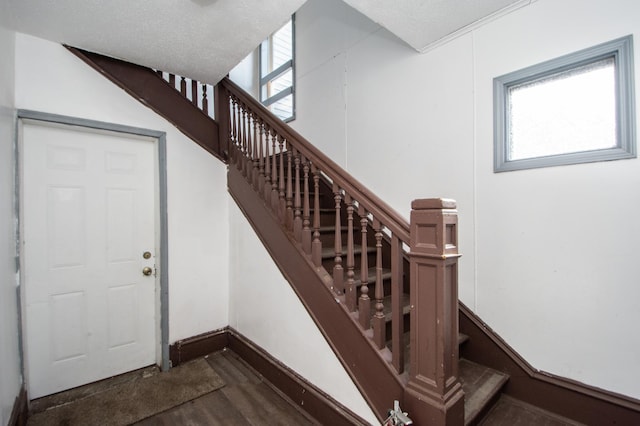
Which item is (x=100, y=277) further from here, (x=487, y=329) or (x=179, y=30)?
(x=487, y=329)

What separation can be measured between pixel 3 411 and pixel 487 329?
273 cm

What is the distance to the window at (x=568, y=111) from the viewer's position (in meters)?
1.46

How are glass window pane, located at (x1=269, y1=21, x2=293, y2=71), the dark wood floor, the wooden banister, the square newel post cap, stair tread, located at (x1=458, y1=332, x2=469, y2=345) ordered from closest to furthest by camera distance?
the square newel post cap < the wooden banister < the dark wood floor < stair tread, located at (x1=458, y1=332, x2=469, y2=345) < glass window pane, located at (x1=269, y1=21, x2=293, y2=71)

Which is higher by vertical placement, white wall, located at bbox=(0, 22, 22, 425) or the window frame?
the window frame

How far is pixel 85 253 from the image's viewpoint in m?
2.18

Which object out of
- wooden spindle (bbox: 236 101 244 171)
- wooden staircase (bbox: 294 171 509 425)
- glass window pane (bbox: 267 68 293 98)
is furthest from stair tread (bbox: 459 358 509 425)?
glass window pane (bbox: 267 68 293 98)

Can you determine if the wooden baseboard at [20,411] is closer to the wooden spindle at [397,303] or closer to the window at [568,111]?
the wooden spindle at [397,303]

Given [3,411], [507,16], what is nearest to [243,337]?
[3,411]

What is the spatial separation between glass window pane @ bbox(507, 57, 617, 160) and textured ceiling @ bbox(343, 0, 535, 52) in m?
0.53

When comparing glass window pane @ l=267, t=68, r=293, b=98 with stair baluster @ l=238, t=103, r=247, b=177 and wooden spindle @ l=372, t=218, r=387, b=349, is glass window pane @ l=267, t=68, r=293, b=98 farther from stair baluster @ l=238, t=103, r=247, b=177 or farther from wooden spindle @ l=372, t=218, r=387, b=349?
wooden spindle @ l=372, t=218, r=387, b=349

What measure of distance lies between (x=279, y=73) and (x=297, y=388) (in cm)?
362

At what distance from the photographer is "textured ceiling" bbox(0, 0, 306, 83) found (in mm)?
1684

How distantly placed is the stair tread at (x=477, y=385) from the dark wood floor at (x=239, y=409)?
2.98 ft

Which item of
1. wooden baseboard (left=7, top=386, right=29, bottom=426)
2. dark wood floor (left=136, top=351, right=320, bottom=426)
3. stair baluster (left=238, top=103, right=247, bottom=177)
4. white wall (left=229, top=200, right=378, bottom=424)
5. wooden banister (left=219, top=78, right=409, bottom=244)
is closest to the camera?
wooden banister (left=219, top=78, right=409, bottom=244)
